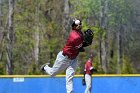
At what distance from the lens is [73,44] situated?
28.9 ft

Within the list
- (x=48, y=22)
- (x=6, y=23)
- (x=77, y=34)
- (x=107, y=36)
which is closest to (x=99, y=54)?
(x=107, y=36)

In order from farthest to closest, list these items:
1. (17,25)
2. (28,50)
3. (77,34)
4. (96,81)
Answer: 1. (28,50)
2. (17,25)
3. (96,81)
4. (77,34)

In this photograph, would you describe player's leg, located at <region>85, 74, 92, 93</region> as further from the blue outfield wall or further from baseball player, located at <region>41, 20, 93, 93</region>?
baseball player, located at <region>41, 20, 93, 93</region>

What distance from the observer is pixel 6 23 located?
4297 cm

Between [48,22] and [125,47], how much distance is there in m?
8.88

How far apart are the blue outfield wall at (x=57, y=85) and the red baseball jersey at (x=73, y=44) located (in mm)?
8824

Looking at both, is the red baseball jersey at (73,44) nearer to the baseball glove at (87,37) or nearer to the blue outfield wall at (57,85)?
the baseball glove at (87,37)

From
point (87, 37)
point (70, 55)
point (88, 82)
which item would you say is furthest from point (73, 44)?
point (88, 82)

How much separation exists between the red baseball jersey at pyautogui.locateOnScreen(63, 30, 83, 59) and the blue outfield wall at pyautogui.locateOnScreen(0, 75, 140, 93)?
29.0 feet

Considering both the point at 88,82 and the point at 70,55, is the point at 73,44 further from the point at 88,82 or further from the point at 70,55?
the point at 88,82

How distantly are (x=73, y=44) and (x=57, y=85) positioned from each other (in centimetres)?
916

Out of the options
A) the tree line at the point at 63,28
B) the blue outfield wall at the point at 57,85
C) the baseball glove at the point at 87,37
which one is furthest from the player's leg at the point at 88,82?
the tree line at the point at 63,28

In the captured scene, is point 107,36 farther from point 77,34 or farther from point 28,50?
point 77,34

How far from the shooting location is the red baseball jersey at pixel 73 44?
880 cm
